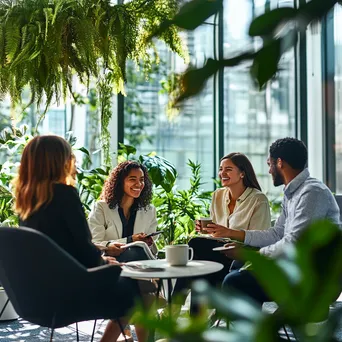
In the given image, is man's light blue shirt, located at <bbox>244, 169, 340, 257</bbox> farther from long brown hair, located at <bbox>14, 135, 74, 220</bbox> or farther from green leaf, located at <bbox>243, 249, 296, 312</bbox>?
green leaf, located at <bbox>243, 249, 296, 312</bbox>

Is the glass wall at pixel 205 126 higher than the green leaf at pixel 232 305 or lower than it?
higher

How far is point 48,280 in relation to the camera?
2592 mm

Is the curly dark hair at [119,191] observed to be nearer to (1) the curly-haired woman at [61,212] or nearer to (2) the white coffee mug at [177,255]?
(2) the white coffee mug at [177,255]

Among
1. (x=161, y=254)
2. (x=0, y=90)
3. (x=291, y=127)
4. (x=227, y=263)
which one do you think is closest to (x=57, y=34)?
(x=0, y=90)

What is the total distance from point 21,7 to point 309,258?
148 inches

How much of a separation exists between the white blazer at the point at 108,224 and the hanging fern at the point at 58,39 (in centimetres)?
67

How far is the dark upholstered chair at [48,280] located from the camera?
8.31ft

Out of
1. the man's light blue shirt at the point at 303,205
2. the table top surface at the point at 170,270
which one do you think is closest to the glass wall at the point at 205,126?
the man's light blue shirt at the point at 303,205

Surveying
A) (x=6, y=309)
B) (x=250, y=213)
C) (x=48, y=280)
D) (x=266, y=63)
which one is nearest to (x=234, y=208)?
(x=250, y=213)

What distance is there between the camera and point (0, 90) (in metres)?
4.03

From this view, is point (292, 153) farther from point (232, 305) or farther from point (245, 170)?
point (232, 305)

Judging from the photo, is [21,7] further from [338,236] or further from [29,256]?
[338,236]

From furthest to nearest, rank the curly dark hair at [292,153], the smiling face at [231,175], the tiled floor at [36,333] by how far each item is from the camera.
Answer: the tiled floor at [36,333] < the smiling face at [231,175] < the curly dark hair at [292,153]

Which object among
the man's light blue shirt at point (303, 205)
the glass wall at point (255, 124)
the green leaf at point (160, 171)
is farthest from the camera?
the glass wall at point (255, 124)
